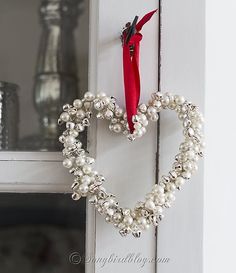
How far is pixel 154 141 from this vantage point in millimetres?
455

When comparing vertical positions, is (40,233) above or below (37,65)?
below

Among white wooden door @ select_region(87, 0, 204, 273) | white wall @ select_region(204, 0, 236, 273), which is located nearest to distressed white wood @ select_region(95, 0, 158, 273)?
white wooden door @ select_region(87, 0, 204, 273)

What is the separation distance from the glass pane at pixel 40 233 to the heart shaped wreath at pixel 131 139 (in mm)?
42

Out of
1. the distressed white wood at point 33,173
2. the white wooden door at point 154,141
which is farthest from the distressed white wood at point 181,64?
the distressed white wood at point 33,173

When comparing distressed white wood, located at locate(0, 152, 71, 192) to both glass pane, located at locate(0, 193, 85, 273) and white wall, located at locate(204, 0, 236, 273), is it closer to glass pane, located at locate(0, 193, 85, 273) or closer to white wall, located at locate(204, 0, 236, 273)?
glass pane, located at locate(0, 193, 85, 273)

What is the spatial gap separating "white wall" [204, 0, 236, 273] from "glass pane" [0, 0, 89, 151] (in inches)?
7.1

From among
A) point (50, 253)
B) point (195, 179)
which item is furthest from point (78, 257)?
point (195, 179)

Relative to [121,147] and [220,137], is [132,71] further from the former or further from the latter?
[220,137]

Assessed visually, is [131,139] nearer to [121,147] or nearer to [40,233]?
[121,147]

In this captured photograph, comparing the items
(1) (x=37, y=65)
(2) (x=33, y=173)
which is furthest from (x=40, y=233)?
(1) (x=37, y=65)

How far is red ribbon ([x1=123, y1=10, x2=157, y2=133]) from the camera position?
44 centimetres

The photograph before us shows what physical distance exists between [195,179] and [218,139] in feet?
0.43

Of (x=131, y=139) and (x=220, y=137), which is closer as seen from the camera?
(x=131, y=139)

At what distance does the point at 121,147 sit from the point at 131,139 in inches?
0.7
